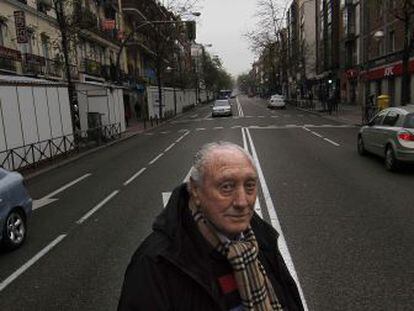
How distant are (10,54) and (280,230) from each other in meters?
20.1

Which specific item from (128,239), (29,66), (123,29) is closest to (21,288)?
(128,239)

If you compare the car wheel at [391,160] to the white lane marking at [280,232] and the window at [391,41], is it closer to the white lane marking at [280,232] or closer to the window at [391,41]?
the white lane marking at [280,232]

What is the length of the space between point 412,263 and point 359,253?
63cm

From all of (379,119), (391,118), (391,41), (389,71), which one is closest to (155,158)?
(379,119)

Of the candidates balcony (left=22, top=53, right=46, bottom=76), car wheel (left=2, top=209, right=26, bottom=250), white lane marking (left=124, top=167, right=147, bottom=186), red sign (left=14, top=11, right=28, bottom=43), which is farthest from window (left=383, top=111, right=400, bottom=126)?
balcony (left=22, top=53, right=46, bottom=76)

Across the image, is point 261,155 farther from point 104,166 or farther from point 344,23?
point 344,23

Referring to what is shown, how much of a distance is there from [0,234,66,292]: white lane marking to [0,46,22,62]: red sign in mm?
17643

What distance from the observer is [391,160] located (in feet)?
41.4

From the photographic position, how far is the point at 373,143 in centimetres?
1445

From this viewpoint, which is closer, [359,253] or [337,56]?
[359,253]

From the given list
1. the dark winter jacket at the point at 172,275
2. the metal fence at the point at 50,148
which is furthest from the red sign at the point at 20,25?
the dark winter jacket at the point at 172,275

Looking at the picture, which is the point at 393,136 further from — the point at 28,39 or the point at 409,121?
the point at 28,39

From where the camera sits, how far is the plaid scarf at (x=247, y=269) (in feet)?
6.27

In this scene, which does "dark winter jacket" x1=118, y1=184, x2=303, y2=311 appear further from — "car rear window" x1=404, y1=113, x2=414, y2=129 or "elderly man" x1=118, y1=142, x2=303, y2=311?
"car rear window" x1=404, y1=113, x2=414, y2=129
